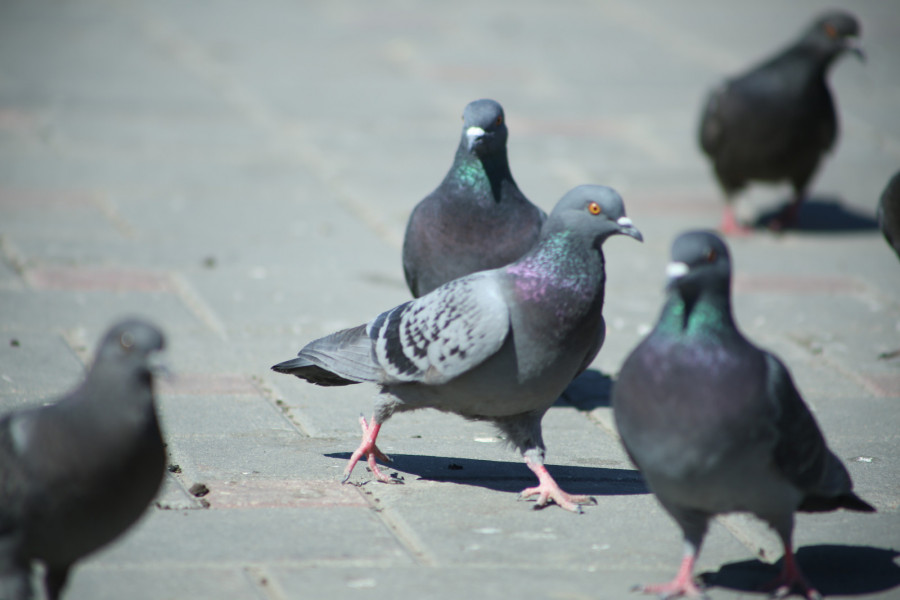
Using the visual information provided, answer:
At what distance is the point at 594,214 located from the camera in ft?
13.4

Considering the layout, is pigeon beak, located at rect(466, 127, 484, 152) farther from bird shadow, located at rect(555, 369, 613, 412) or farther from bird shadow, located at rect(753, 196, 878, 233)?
bird shadow, located at rect(753, 196, 878, 233)

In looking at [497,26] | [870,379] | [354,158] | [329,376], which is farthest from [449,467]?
[497,26]

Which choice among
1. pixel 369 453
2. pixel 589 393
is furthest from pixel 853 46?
pixel 369 453

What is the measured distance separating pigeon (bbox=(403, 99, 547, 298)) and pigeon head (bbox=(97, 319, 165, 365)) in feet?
7.04

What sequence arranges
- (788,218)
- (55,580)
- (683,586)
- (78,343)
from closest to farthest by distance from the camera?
(55,580) → (683,586) → (78,343) → (788,218)

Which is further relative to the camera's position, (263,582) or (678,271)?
(263,582)

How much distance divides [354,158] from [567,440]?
16.9ft

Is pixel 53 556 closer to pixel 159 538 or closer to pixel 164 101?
pixel 159 538

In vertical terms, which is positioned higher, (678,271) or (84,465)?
(678,271)

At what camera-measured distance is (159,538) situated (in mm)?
3752

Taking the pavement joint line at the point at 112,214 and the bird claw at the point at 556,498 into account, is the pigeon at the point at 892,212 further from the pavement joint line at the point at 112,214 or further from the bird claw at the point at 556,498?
the pavement joint line at the point at 112,214

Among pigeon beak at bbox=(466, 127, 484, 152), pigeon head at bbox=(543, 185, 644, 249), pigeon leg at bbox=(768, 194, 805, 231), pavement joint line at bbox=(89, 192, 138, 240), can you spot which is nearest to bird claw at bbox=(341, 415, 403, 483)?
pigeon head at bbox=(543, 185, 644, 249)

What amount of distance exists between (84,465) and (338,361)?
62.7 inches

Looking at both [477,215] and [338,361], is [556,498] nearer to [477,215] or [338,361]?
[338,361]
